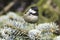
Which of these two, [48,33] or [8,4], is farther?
[8,4]

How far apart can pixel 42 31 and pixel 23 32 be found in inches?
6.1

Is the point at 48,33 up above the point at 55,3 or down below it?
below

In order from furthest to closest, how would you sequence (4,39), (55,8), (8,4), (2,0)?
1. (2,0)
2. (8,4)
3. (55,8)
4. (4,39)

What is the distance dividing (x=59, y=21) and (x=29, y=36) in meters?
1.34

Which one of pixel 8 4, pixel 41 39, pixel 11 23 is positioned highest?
pixel 8 4

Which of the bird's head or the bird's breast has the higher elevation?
the bird's head

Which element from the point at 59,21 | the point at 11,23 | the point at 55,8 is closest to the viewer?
the point at 11,23

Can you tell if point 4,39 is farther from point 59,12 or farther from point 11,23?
point 59,12

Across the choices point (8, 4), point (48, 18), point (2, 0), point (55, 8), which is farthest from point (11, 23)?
point (2, 0)

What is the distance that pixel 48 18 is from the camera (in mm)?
2859

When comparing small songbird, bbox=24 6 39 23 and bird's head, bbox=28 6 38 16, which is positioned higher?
bird's head, bbox=28 6 38 16

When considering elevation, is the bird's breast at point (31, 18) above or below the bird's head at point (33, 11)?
below

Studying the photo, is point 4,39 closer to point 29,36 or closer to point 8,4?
point 29,36

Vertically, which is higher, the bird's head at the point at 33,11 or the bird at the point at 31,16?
the bird's head at the point at 33,11
